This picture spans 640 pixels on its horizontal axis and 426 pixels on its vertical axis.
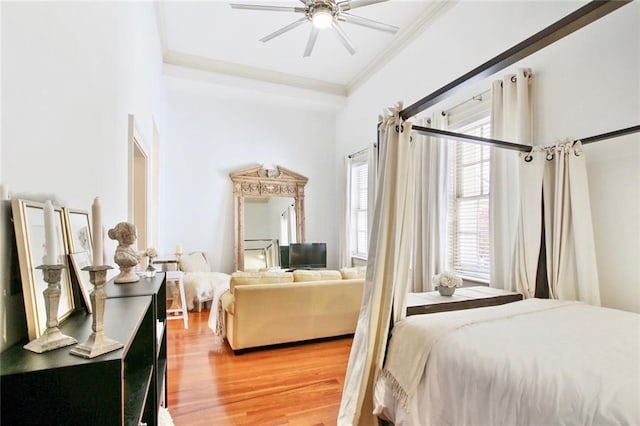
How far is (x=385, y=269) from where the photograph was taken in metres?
1.91

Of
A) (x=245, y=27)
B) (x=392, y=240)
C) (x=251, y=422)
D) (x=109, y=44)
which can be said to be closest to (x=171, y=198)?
(x=245, y=27)

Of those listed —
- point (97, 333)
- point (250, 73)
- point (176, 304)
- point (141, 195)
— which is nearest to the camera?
point (97, 333)

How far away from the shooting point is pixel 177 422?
2.03 meters

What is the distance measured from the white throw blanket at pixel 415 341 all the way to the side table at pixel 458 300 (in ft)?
1.39

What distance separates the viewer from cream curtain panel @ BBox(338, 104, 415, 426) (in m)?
1.82

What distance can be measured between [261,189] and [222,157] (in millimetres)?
925

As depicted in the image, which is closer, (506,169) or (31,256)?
(31,256)

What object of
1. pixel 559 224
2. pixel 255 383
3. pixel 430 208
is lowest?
pixel 255 383

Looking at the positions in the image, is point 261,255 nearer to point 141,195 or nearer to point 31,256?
point 141,195

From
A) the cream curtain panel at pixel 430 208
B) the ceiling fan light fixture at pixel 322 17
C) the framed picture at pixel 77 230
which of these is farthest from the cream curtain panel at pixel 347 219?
the framed picture at pixel 77 230

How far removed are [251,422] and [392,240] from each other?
1505 mm

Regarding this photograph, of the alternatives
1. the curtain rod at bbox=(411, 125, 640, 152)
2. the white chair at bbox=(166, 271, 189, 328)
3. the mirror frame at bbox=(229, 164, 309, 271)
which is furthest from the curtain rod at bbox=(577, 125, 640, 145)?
the mirror frame at bbox=(229, 164, 309, 271)

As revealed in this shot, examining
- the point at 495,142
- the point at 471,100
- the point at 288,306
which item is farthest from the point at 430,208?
the point at 288,306

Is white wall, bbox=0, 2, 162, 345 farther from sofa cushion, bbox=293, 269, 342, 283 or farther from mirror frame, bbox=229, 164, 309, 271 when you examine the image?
mirror frame, bbox=229, 164, 309, 271
